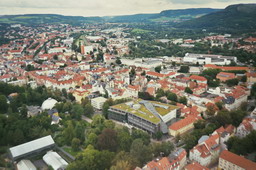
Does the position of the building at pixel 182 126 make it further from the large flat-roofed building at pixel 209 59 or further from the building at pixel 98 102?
the large flat-roofed building at pixel 209 59

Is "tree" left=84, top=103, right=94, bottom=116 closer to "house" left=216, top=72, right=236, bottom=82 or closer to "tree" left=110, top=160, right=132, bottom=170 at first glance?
"tree" left=110, top=160, right=132, bottom=170

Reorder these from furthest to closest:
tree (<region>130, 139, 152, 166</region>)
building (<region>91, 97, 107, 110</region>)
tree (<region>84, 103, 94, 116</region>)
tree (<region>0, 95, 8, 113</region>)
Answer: building (<region>91, 97, 107, 110</region>), tree (<region>0, 95, 8, 113</region>), tree (<region>84, 103, 94, 116</region>), tree (<region>130, 139, 152, 166</region>)

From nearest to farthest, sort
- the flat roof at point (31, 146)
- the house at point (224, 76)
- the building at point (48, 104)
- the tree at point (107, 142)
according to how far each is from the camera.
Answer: the tree at point (107, 142)
the flat roof at point (31, 146)
the building at point (48, 104)
the house at point (224, 76)

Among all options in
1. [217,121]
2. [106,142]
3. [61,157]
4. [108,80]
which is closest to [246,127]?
[217,121]

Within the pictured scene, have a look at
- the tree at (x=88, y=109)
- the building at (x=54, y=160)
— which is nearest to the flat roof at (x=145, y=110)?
the tree at (x=88, y=109)

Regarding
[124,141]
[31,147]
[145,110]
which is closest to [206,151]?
[124,141]

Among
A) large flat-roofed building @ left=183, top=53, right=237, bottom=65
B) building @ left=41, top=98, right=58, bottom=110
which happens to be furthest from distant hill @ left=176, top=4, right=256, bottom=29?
building @ left=41, top=98, right=58, bottom=110

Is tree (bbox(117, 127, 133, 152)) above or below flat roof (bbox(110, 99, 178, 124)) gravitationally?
below
